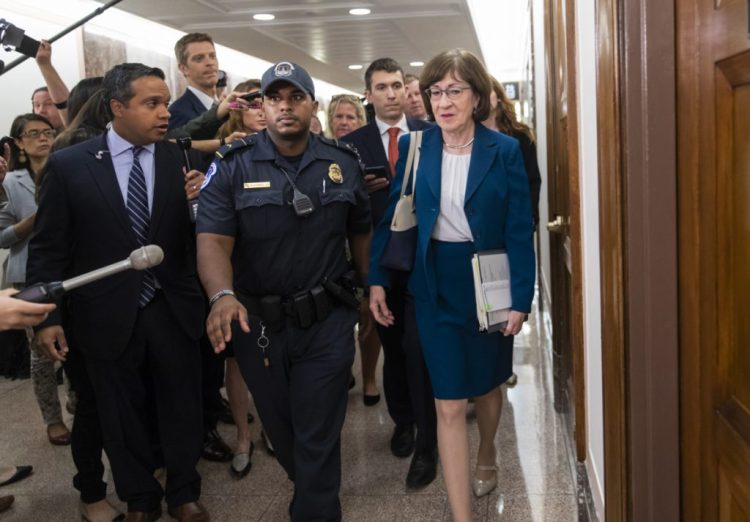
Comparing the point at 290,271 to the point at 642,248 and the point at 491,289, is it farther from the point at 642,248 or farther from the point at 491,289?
the point at 642,248

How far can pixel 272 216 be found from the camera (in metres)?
2.49

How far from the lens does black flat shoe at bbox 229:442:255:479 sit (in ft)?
10.6

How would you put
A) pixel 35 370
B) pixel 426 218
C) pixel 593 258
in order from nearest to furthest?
Result: pixel 593 258
pixel 426 218
pixel 35 370

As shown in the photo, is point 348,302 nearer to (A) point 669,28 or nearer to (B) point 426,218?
(B) point 426,218

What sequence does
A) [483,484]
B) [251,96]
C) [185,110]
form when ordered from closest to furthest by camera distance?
[483,484] < [251,96] < [185,110]

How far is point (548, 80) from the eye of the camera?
3807 mm

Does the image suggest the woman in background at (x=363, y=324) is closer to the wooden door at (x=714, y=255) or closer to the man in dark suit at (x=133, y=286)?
the man in dark suit at (x=133, y=286)

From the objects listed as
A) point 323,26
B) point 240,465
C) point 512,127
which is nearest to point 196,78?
point 512,127

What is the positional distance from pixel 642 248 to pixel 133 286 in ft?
5.57

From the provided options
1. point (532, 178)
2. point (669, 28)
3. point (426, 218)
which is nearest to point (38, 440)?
point (426, 218)

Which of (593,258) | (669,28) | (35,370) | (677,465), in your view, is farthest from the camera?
(35,370)

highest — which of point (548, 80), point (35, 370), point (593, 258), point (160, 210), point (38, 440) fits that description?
point (548, 80)

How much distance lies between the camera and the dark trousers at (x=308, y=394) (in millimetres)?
2508

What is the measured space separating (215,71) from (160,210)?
59.9 inches
